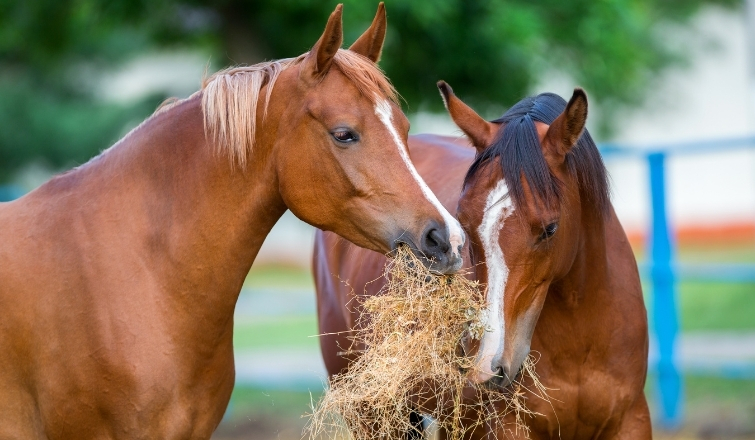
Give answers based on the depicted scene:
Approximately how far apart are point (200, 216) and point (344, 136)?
0.65 meters

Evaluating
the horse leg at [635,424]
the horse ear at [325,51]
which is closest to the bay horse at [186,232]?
the horse ear at [325,51]

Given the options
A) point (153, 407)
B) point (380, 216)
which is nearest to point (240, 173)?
point (380, 216)

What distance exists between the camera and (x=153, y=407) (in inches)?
120

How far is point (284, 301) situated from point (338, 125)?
8190mm

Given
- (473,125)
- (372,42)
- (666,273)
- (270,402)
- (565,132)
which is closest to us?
(565,132)

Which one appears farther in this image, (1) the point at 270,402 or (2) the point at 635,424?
(1) the point at 270,402

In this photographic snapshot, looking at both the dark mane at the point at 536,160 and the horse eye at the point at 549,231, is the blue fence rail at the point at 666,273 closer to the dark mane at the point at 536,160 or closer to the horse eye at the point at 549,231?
the dark mane at the point at 536,160

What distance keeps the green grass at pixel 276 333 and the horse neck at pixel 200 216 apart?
23.9 ft

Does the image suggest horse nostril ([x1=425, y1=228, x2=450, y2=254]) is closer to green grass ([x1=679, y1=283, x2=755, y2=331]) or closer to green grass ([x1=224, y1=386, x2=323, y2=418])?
green grass ([x1=224, y1=386, x2=323, y2=418])

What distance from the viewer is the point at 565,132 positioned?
3285 millimetres

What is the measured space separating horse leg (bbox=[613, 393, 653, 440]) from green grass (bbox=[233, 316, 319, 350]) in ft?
23.4

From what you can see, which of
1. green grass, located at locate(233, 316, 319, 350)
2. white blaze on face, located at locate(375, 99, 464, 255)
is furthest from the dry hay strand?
green grass, located at locate(233, 316, 319, 350)

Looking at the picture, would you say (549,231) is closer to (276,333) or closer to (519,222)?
(519,222)

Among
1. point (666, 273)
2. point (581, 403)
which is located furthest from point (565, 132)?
point (666, 273)
